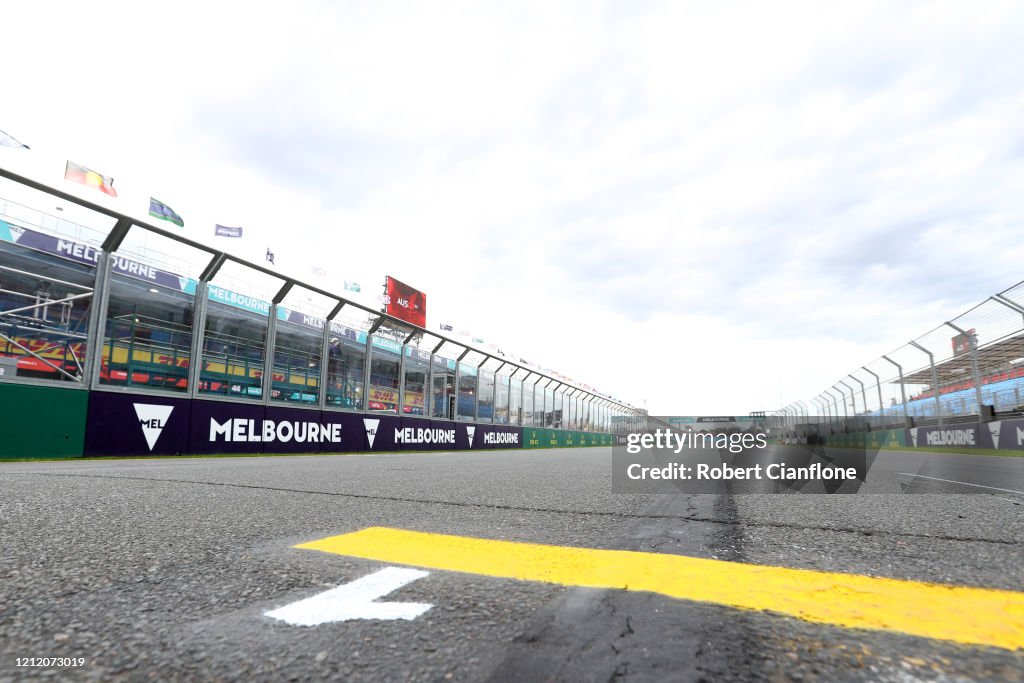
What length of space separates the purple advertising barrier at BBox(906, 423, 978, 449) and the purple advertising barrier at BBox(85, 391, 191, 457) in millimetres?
18456

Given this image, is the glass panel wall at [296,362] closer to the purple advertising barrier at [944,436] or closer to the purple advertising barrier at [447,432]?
the purple advertising barrier at [447,432]

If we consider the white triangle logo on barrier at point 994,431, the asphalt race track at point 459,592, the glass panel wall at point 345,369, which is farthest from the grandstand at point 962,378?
the glass panel wall at point 345,369

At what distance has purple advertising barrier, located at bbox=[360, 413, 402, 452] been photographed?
15242 mm

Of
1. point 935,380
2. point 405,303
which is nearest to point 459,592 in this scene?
point 405,303

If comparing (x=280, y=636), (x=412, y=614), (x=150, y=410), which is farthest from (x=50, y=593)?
(x=150, y=410)

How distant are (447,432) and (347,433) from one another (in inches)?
229

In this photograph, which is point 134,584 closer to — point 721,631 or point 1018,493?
point 721,631

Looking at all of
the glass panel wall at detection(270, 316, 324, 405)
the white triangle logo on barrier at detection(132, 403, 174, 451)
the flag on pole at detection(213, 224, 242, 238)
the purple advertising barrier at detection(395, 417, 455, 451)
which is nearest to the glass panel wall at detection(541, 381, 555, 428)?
the purple advertising barrier at detection(395, 417, 455, 451)

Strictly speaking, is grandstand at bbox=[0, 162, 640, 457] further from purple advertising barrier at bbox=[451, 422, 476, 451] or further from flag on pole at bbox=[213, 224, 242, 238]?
purple advertising barrier at bbox=[451, 422, 476, 451]

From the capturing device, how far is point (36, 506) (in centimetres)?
275

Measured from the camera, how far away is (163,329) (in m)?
10.6

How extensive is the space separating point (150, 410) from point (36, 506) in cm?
834

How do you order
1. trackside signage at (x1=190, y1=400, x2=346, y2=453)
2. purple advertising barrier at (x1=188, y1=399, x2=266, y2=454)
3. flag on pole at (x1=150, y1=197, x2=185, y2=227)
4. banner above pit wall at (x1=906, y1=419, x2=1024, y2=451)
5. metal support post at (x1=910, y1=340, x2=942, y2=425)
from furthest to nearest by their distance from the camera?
1. metal support post at (x1=910, y1=340, x2=942, y2=425)
2. banner above pit wall at (x1=906, y1=419, x2=1024, y2=451)
3. trackside signage at (x1=190, y1=400, x2=346, y2=453)
4. purple advertising barrier at (x1=188, y1=399, x2=266, y2=454)
5. flag on pole at (x1=150, y1=197, x2=185, y2=227)

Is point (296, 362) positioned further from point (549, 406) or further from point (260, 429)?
point (549, 406)
